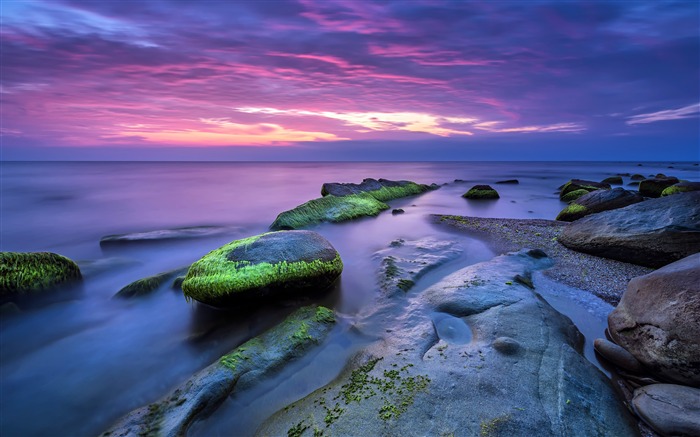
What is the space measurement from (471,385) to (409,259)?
424 centimetres

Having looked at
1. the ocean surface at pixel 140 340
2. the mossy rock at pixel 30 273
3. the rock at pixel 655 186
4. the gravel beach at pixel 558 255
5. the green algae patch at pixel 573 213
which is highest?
→ the rock at pixel 655 186

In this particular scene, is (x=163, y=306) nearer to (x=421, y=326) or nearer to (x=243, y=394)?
(x=243, y=394)

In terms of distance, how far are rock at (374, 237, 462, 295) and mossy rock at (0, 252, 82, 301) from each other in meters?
5.84

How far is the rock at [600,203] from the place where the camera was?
10.4 meters

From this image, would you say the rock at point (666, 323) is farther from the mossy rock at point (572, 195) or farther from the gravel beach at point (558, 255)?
the mossy rock at point (572, 195)

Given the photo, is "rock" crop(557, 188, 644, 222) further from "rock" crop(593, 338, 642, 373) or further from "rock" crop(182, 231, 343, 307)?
"rock" crop(182, 231, 343, 307)

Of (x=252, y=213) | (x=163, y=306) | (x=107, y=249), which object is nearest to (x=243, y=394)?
(x=163, y=306)

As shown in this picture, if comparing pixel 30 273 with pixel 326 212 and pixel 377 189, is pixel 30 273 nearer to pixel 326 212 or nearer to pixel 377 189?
pixel 326 212

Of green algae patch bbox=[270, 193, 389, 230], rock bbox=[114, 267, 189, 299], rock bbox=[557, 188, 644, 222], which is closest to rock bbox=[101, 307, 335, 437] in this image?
rock bbox=[114, 267, 189, 299]

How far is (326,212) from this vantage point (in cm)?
1152

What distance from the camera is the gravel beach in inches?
211

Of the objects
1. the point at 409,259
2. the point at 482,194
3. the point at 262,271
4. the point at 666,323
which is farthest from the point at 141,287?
the point at 482,194

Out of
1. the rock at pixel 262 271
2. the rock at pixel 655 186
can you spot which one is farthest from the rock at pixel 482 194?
the rock at pixel 262 271

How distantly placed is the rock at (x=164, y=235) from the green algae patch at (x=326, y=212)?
6.52 feet
